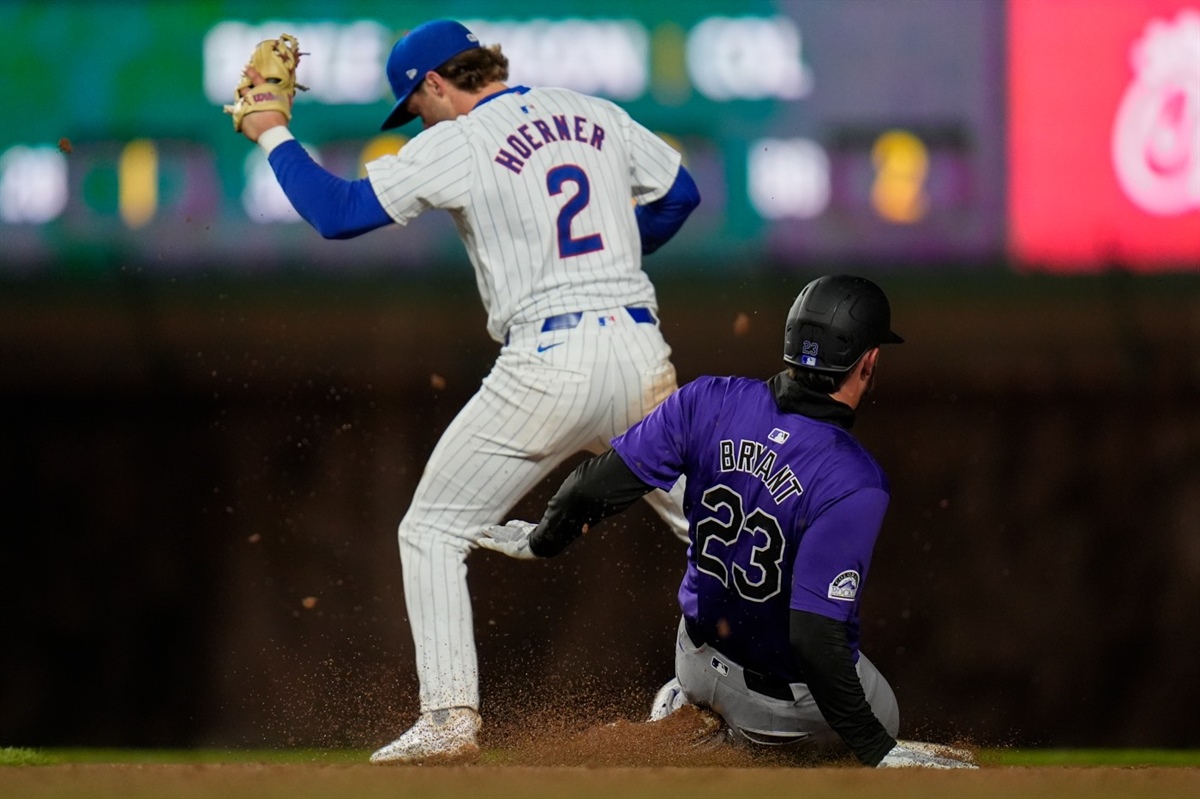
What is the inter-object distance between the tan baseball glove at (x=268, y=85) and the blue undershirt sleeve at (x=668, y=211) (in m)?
0.82

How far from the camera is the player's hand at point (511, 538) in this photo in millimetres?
2902

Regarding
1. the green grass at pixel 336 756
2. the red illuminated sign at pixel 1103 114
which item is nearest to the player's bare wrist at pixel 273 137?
the green grass at pixel 336 756

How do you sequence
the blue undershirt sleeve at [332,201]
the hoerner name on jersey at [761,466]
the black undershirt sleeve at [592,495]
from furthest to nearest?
the blue undershirt sleeve at [332,201], the black undershirt sleeve at [592,495], the hoerner name on jersey at [761,466]

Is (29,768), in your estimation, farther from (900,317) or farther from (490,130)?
(900,317)

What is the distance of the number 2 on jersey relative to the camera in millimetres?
3076

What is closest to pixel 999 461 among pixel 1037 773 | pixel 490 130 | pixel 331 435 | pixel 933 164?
pixel 933 164

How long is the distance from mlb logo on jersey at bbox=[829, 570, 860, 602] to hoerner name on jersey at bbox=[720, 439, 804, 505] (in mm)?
169

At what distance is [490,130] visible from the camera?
10.1ft

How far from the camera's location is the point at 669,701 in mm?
3121

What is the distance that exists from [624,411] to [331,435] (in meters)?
2.10

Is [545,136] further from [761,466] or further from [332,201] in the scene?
[761,466]

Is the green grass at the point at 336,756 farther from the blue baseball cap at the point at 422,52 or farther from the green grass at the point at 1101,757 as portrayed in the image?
the blue baseball cap at the point at 422,52

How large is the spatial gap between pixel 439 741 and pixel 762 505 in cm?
81

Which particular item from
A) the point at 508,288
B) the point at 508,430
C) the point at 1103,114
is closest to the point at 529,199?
the point at 508,288
